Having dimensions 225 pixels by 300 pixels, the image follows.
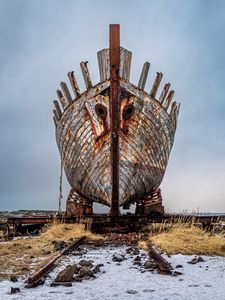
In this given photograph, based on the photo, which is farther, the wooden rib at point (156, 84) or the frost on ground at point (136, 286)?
the wooden rib at point (156, 84)

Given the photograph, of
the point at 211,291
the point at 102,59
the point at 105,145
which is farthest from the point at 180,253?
the point at 102,59

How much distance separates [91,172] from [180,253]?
15.6 feet

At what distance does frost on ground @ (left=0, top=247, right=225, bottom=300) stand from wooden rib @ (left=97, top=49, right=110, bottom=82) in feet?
18.5

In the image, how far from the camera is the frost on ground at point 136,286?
2.44 meters

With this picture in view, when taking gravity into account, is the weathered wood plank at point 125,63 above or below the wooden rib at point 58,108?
above

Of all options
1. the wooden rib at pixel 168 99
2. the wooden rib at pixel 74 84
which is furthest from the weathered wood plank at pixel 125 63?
the wooden rib at pixel 168 99

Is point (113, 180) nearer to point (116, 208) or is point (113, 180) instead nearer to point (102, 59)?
point (116, 208)

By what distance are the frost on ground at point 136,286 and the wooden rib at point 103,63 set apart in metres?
5.63

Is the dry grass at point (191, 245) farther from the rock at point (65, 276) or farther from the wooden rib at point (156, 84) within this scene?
the wooden rib at point (156, 84)

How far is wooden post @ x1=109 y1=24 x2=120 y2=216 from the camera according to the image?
7.47 metres

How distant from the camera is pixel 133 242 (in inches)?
241

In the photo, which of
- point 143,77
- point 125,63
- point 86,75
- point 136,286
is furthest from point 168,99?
point 136,286

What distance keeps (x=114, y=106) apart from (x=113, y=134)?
0.71m

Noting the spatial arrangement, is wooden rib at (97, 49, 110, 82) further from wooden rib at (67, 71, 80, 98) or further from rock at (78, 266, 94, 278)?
rock at (78, 266, 94, 278)
